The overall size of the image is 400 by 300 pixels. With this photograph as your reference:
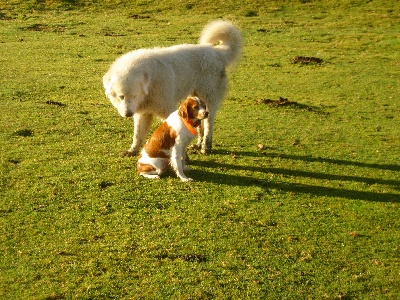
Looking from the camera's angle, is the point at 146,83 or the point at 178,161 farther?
the point at 146,83

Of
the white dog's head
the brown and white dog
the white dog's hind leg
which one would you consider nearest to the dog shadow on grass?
the brown and white dog

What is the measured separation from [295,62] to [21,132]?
8.44 m

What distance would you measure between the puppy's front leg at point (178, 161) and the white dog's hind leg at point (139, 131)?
111 cm

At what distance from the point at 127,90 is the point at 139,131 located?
116cm

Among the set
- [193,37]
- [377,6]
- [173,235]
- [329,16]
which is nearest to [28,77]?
[193,37]

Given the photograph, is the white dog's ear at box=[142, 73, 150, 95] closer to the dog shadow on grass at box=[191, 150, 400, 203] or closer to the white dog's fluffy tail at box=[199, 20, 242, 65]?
the dog shadow on grass at box=[191, 150, 400, 203]

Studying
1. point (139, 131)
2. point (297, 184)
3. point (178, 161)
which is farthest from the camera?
point (139, 131)

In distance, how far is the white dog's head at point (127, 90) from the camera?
727 cm

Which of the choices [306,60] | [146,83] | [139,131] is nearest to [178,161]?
[146,83]

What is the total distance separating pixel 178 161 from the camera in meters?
7.39

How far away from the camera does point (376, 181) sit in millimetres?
8055

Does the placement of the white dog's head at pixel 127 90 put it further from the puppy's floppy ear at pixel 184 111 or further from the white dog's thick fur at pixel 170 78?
the puppy's floppy ear at pixel 184 111

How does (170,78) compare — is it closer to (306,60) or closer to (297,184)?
(297,184)

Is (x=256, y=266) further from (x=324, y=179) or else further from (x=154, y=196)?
(x=324, y=179)
